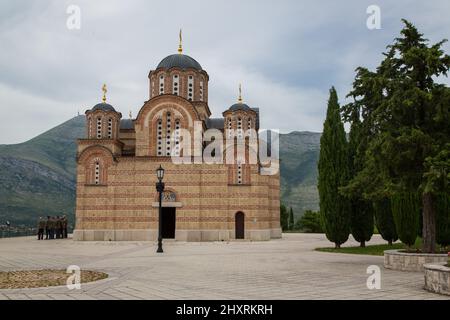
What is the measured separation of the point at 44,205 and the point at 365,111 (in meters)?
87.0

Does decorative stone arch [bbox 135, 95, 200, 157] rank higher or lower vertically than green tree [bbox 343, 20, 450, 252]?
higher

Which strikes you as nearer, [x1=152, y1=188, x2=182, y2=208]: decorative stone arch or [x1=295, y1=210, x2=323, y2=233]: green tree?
[x1=152, y1=188, x2=182, y2=208]: decorative stone arch

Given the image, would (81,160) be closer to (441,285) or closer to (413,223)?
(413,223)

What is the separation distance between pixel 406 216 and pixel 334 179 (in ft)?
14.4

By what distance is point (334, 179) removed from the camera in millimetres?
22391

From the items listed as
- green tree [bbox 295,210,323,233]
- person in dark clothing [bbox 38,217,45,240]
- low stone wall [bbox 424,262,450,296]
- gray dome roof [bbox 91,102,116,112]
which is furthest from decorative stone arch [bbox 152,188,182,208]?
low stone wall [bbox 424,262,450,296]

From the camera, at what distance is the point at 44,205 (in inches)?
3597

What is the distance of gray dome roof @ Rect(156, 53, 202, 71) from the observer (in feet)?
118

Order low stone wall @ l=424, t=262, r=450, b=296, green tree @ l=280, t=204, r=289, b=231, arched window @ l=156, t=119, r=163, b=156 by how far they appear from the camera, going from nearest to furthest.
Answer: low stone wall @ l=424, t=262, r=450, b=296 < arched window @ l=156, t=119, r=163, b=156 < green tree @ l=280, t=204, r=289, b=231

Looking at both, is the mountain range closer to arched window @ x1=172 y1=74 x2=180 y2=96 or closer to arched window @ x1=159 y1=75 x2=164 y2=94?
arched window @ x1=159 y1=75 x2=164 y2=94

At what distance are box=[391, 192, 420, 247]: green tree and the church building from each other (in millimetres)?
13929

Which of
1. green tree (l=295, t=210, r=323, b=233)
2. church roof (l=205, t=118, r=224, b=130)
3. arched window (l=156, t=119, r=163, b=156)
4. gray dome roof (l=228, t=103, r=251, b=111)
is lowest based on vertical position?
green tree (l=295, t=210, r=323, b=233)

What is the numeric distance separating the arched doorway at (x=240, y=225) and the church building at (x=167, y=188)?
7 centimetres
